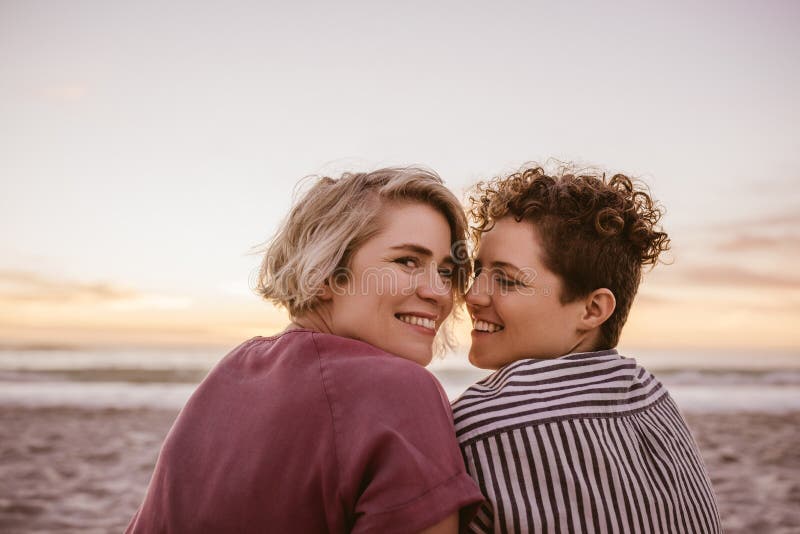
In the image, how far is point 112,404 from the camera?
39.3 ft

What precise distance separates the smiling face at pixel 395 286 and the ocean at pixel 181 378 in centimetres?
1022

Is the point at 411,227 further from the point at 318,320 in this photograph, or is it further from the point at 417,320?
the point at 318,320

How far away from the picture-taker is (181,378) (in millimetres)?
16953

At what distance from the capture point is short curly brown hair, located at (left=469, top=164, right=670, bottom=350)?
2.68 metres

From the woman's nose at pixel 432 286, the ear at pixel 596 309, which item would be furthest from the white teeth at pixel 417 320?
the ear at pixel 596 309

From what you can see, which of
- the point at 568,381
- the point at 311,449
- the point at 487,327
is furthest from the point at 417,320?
the point at 311,449

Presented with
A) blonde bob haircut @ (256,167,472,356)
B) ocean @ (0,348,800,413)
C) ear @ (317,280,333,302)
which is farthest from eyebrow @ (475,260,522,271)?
ocean @ (0,348,800,413)

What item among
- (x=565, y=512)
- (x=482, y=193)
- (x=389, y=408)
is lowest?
(x=565, y=512)

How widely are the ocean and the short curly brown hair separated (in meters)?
10.3

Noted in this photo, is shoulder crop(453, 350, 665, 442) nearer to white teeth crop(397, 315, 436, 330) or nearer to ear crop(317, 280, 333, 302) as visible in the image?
white teeth crop(397, 315, 436, 330)

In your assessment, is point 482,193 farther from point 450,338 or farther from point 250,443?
point 250,443

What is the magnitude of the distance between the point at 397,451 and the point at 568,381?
80 centimetres

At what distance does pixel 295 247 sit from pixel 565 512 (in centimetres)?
157

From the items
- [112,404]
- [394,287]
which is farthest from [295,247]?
[112,404]
